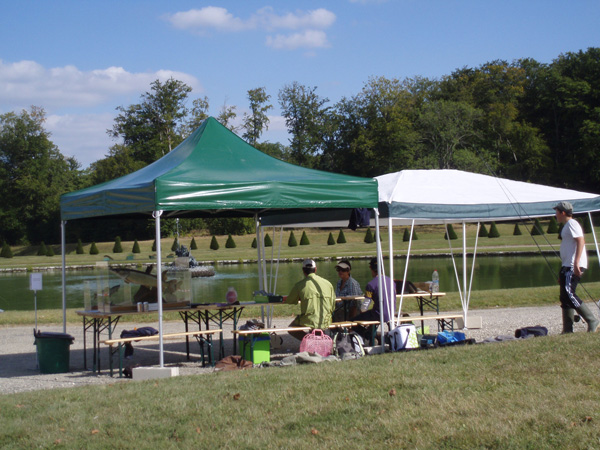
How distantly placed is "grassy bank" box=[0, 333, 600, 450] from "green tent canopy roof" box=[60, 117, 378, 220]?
224cm

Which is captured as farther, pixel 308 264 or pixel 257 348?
pixel 308 264

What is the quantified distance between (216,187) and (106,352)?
4.31 metres

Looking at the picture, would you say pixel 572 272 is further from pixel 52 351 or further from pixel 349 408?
pixel 52 351

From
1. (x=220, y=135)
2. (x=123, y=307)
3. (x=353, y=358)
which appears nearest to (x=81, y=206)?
(x=123, y=307)

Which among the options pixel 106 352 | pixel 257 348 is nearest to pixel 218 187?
pixel 257 348

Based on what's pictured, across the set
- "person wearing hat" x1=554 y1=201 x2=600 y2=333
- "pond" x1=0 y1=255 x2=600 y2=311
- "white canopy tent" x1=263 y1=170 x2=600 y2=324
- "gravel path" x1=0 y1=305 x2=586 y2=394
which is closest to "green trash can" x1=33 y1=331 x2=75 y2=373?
"gravel path" x1=0 y1=305 x2=586 y2=394

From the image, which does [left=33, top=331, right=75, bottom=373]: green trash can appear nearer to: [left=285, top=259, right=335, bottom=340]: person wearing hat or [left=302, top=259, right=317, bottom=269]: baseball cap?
[left=285, top=259, right=335, bottom=340]: person wearing hat

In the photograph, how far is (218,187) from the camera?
8.50 m

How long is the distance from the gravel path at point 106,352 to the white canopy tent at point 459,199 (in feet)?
6.46

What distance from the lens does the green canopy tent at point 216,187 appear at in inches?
325

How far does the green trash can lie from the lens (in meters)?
9.09

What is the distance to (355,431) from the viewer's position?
5.07 m

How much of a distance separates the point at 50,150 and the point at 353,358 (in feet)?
234

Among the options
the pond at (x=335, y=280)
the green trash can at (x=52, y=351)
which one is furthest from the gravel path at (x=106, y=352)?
the pond at (x=335, y=280)
